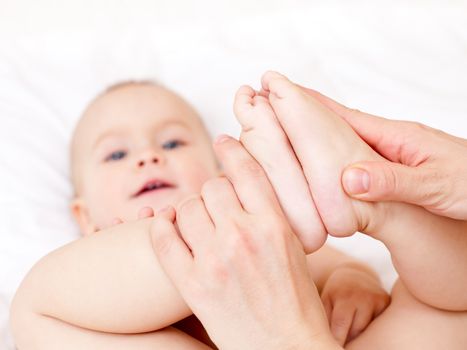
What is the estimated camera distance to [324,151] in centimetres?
86

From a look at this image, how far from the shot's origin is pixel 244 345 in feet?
2.68

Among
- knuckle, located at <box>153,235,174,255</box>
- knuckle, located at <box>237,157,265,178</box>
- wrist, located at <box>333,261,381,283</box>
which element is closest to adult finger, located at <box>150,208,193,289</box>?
knuckle, located at <box>153,235,174,255</box>

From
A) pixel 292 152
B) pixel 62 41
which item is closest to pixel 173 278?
pixel 292 152

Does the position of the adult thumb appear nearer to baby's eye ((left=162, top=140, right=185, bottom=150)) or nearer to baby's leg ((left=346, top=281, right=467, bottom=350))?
baby's leg ((left=346, top=281, right=467, bottom=350))

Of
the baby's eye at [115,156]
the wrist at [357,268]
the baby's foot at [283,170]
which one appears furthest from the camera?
the baby's eye at [115,156]

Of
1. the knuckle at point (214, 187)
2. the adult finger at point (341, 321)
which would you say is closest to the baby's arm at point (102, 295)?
the knuckle at point (214, 187)

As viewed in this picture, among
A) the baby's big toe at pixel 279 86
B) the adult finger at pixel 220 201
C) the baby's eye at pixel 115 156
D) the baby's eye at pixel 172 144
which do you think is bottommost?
the adult finger at pixel 220 201

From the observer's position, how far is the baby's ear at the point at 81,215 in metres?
1.43

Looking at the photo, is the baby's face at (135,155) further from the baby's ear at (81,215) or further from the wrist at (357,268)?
the wrist at (357,268)

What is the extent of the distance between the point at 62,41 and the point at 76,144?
0.41 m

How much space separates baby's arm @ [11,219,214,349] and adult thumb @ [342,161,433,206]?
0.95ft

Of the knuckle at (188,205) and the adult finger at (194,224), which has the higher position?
the knuckle at (188,205)

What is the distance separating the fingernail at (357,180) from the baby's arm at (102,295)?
28cm

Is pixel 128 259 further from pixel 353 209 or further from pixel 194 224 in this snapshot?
pixel 353 209
